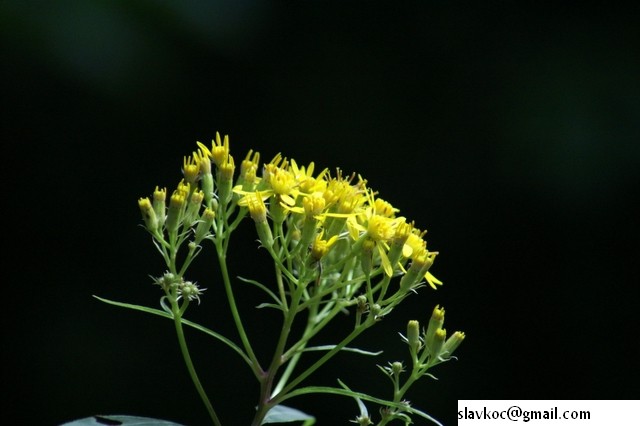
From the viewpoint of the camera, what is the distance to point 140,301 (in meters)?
5.74

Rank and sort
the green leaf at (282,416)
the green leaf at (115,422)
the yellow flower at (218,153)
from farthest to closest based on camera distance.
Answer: the yellow flower at (218,153) → the green leaf at (282,416) → the green leaf at (115,422)

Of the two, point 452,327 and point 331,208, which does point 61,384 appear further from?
point 331,208

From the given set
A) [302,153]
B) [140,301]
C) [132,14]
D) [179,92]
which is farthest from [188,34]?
[140,301]

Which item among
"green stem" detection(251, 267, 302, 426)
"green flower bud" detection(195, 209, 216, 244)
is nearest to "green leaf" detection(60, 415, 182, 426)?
"green stem" detection(251, 267, 302, 426)

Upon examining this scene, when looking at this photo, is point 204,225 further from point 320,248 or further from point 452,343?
point 452,343

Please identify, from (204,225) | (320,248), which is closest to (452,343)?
(320,248)

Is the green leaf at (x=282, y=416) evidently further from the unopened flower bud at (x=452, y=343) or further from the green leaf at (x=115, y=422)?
the unopened flower bud at (x=452, y=343)

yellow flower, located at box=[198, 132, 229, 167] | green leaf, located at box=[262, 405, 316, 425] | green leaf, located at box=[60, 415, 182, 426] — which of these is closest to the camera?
green leaf, located at box=[60, 415, 182, 426]

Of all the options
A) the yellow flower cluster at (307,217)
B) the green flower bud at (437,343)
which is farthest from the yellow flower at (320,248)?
the green flower bud at (437,343)

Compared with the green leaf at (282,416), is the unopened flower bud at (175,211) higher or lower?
higher

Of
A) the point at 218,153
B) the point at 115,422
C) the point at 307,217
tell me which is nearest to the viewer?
the point at 115,422

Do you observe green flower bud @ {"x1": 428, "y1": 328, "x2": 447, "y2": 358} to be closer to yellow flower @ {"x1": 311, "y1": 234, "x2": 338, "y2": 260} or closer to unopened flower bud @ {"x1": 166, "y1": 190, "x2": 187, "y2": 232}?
yellow flower @ {"x1": 311, "y1": 234, "x2": 338, "y2": 260}

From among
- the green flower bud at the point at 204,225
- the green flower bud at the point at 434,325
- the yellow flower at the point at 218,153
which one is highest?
the yellow flower at the point at 218,153

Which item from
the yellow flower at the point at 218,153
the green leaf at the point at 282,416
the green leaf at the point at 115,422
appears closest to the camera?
the green leaf at the point at 115,422
